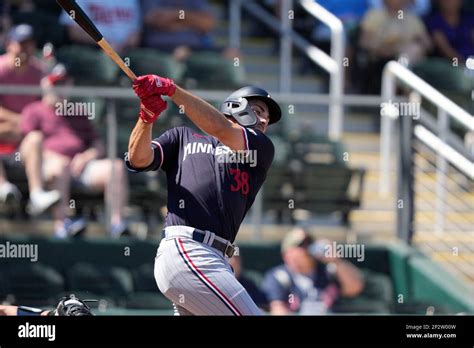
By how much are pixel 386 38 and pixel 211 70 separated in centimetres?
189

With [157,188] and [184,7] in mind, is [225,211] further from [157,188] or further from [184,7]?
[184,7]

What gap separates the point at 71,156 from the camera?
9914 mm

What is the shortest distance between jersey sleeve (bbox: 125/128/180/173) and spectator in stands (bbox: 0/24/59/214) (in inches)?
125

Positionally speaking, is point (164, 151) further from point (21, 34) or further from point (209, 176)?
point (21, 34)

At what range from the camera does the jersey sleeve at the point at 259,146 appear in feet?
21.2

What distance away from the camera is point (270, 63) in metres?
12.6

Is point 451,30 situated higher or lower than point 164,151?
higher

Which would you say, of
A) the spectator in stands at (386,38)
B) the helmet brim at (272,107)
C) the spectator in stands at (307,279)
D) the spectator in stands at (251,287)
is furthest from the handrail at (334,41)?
the helmet brim at (272,107)

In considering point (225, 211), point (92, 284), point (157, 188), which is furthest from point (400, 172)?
point (225, 211)
